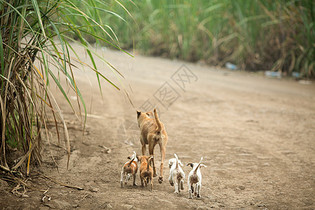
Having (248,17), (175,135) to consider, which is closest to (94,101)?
(175,135)

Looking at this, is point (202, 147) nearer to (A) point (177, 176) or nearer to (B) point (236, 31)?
(A) point (177, 176)

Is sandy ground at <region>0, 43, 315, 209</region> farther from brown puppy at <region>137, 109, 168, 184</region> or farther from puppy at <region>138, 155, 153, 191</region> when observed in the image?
brown puppy at <region>137, 109, 168, 184</region>

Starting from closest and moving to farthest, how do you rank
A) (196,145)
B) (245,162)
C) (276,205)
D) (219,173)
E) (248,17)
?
(276,205), (219,173), (245,162), (196,145), (248,17)

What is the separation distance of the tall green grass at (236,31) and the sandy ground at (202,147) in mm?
1166

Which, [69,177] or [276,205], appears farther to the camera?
[69,177]

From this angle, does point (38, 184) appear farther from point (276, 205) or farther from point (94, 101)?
point (94, 101)

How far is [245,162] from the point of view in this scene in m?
3.49

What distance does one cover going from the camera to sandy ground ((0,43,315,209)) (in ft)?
8.51

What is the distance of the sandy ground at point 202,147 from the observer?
2594 mm

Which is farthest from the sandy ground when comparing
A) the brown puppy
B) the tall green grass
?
the tall green grass

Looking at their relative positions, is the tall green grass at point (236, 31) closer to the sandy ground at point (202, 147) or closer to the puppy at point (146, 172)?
the sandy ground at point (202, 147)

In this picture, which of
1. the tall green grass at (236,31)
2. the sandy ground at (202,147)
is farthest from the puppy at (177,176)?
the tall green grass at (236,31)

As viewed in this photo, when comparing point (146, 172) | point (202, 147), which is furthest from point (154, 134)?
point (202, 147)

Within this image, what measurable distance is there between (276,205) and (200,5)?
7.42m
